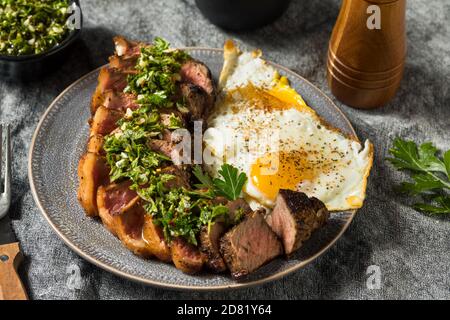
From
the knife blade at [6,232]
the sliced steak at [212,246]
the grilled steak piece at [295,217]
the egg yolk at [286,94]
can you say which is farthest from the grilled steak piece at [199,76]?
the knife blade at [6,232]

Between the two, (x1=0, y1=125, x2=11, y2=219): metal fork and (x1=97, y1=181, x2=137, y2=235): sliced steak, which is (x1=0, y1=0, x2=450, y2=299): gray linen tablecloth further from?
(x1=97, y1=181, x2=137, y2=235): sliced steak

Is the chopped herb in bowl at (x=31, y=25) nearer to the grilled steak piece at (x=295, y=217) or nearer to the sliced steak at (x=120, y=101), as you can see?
the sliced steak at (x=120, y=101)

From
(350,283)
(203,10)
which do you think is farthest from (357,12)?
(350,283)

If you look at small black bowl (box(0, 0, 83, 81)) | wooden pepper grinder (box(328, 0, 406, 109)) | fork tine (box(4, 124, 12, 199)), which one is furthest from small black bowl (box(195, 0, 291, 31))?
fork tine (box(4, 124, 12, 199))

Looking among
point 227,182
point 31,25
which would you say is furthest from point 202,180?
point 31,25

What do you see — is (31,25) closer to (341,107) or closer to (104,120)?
(104,120)

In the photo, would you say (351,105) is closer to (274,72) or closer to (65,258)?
(274,72)
